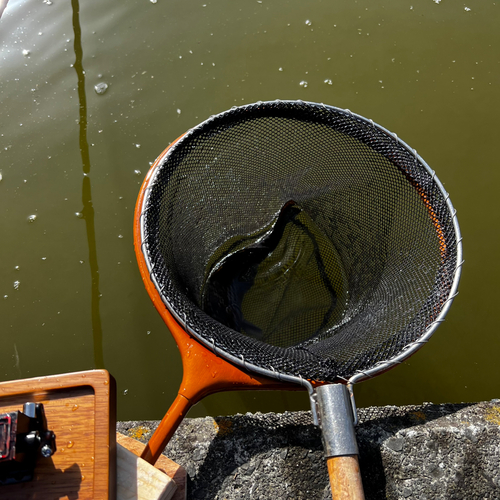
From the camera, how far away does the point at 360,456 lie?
109 centimetres

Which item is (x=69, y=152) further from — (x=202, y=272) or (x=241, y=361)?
(x=241, y=361)

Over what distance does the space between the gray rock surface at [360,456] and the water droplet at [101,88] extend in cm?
172

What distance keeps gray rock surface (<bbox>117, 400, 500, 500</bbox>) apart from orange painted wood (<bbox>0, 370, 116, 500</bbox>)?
0.32 m

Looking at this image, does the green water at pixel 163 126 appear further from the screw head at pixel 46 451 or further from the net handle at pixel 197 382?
the screw head at pixel 46 451

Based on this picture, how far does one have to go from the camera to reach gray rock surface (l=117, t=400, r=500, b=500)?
1.05 metres

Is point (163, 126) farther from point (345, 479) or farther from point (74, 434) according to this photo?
point (345, 479)

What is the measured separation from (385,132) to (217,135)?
0.53 meters

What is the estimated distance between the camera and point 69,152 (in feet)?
6.45

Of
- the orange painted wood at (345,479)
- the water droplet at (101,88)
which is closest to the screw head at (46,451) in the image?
the orange painted wood at (345,479)

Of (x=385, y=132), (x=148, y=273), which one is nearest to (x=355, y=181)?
(x=385, y=132)

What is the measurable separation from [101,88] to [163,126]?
414 millimetres

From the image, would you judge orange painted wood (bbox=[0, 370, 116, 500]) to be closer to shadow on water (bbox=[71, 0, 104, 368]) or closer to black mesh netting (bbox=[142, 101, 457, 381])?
black mesh netting (bbox=[142, 101, 457, 381])

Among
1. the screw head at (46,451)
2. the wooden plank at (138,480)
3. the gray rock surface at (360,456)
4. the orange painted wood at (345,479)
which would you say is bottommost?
the gray rock surface at (360,456)

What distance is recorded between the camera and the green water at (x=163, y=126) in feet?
5.45
